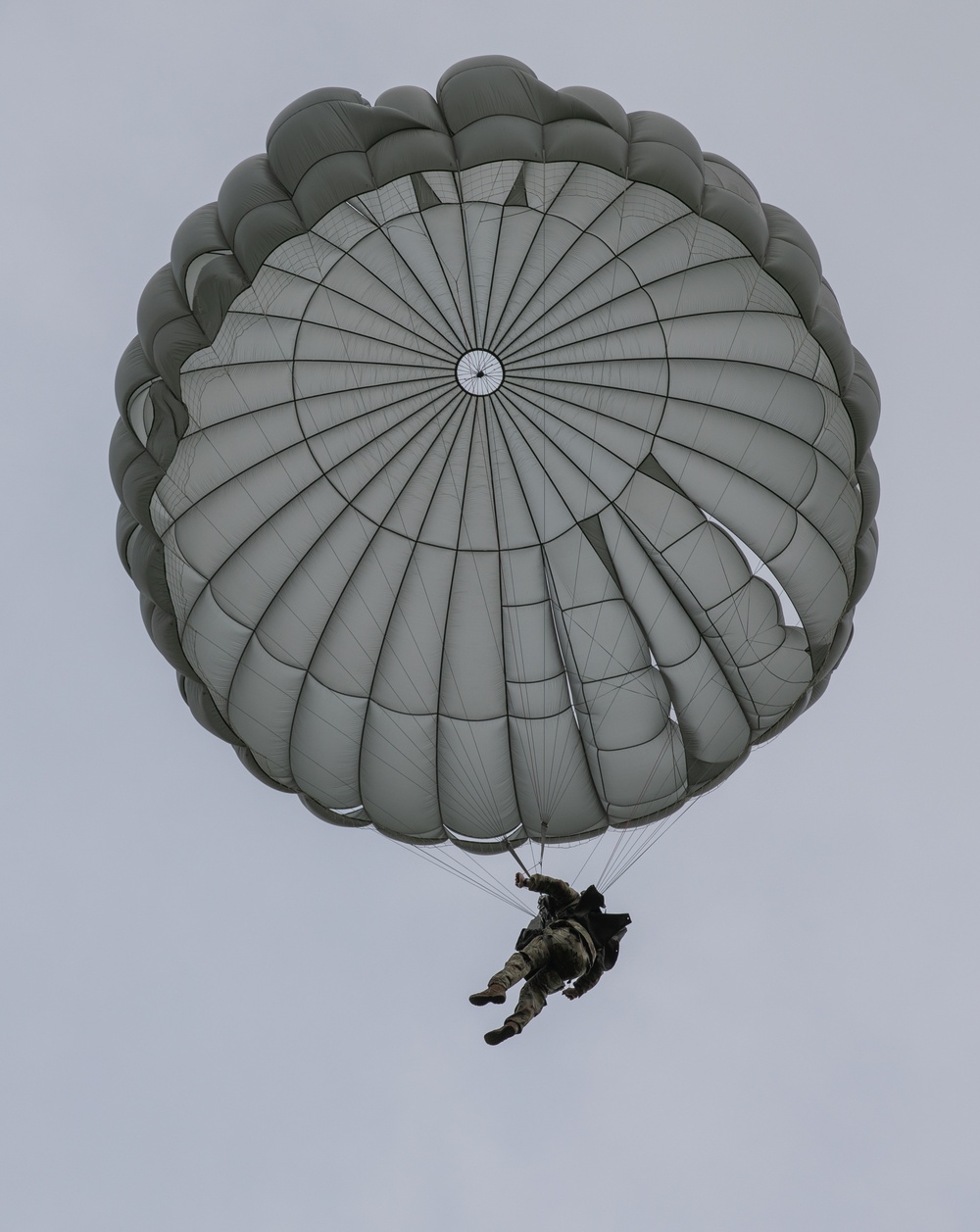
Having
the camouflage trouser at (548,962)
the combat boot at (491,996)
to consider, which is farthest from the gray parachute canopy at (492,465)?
the combat boot at (491,996)

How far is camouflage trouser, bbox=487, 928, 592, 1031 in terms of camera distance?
9.67 meters

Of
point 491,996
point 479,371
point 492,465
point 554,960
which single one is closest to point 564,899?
point 554,960

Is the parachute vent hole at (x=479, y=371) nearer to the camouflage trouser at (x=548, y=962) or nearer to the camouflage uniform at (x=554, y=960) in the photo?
the camouflage uniform at (x=554, y=960)

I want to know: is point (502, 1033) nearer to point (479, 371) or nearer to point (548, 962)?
point (548, 962)

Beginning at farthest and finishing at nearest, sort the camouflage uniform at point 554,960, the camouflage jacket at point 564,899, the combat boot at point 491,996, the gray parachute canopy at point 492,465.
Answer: the camouflage jacket at point 564,899 < the gray parachute canopy at point 492,465 < the camouflage uniform at point 554,960 < the combat boot at point 491,996

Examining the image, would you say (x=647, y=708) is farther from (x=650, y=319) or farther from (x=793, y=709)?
(x=650, y=319)

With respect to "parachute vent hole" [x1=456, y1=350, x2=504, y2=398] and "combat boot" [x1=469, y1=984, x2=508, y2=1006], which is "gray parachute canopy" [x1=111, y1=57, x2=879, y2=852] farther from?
"combat boot" [x1=469, y1=984, x2=508, y2=1006]

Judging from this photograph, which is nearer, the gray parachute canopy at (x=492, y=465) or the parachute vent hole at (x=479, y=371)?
the gray parachute canopy at (x=492, y=465)

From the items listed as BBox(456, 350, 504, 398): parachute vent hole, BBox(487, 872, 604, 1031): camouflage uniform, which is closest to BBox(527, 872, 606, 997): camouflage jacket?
BBox(487, 872, 604, 1031): camouflage uniform

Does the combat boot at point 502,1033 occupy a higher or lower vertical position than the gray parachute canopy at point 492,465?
lower

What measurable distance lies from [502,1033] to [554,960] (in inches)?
45.9

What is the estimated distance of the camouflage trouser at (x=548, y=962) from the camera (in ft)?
31.7

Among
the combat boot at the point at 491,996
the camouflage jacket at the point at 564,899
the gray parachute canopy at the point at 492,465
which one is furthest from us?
the camouflage jacket at the point at 564,899

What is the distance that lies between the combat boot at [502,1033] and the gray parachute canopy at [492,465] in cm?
273
